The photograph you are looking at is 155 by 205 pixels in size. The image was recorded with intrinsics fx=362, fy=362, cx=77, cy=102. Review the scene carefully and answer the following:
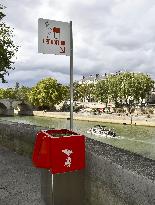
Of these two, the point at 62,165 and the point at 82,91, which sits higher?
the point at 82,91

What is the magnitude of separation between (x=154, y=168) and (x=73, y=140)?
3.67 feet

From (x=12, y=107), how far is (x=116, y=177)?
108251mm

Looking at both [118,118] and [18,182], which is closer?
[18,182]

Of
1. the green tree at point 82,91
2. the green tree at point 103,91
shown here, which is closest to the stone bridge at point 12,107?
the green tree at point 103,91

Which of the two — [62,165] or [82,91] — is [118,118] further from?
[62,165]

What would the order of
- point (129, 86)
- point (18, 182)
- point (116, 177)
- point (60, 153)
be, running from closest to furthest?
point (116, 177), point (60, 153), point (18, 182), point (129, 86)

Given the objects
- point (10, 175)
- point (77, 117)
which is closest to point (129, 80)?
point (77, 117)

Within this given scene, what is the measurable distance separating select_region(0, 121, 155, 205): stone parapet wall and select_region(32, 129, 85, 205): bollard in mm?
151

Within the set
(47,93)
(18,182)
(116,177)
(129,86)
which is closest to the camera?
(116,177)

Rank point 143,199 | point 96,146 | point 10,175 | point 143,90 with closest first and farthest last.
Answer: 1. point 143,199
2. point 96,146
3. point 10,175
4. point 143,90

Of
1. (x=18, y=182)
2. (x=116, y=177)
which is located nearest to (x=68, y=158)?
(x=116, y=177)

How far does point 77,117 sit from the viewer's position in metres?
83.6

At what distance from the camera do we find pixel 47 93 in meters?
103

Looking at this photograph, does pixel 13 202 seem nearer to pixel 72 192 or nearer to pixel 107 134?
pixel 72 192
